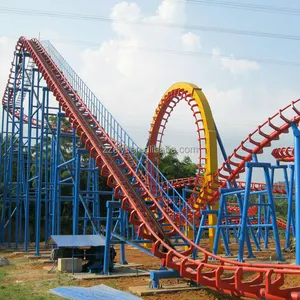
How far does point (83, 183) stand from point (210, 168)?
56.2 ft

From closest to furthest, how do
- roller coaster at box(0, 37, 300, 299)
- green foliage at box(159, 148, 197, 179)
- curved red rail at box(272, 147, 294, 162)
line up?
roller coaster at box(0, 37, 300, 299) → curved red rail at box(272, 147, 294, 162) → green foliage at box(159, 148, 197, 179)

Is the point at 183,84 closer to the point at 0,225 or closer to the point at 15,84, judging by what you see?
the point at 15,84

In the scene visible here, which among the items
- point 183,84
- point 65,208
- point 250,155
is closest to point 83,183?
point 65,208

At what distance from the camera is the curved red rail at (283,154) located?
1505 centimetres

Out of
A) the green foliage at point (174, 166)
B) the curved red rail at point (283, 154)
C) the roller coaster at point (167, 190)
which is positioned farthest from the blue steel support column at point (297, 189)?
the green foliage at point (174, 166)

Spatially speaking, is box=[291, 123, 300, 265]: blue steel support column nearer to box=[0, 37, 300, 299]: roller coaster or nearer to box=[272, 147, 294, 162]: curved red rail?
box=[0, 37, 300, 299]: roller coaster

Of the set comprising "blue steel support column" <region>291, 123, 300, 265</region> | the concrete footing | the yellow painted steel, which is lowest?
the concrete footing

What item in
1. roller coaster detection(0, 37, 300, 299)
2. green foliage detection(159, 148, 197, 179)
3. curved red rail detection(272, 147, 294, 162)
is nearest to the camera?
roller coaster detection(0, 37, 300, 299)

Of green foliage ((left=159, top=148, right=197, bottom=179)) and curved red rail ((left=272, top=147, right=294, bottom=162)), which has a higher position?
green foliage ((left=159, top=148, right=197, bottom=179))

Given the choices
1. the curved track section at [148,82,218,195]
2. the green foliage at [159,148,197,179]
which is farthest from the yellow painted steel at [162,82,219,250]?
the green foliage at [159,148,197,179]

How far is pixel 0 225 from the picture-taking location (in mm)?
21562

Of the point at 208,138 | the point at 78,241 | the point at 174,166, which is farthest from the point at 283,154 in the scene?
the point at 174,166

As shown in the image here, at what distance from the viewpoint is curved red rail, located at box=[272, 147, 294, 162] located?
15047 mm

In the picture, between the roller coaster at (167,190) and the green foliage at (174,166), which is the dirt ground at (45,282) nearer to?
the roller coaster at (167,190)
